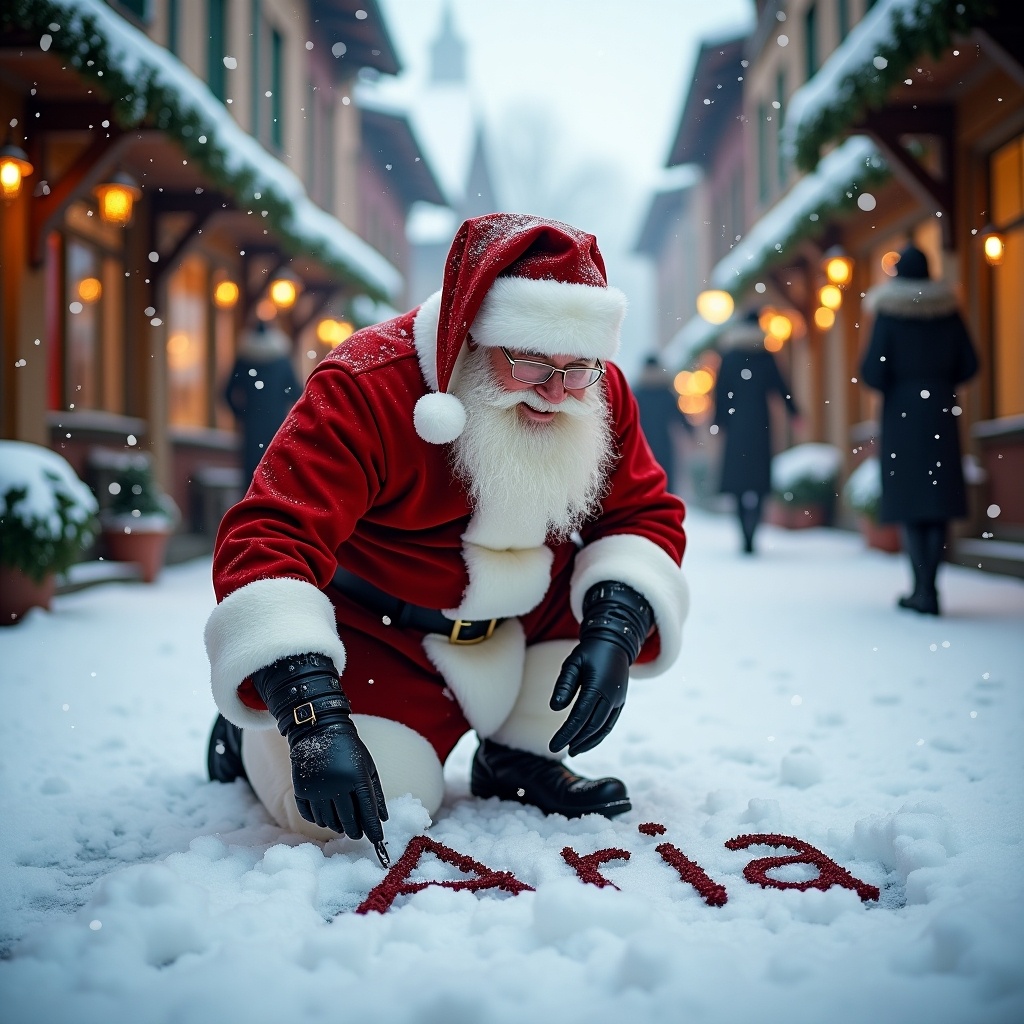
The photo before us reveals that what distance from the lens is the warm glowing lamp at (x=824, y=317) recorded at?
11656 millimetres

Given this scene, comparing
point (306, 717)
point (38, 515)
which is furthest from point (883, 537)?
point (306, 717)

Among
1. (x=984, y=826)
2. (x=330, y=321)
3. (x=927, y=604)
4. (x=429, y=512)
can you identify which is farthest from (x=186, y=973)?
(x=330, y=321)

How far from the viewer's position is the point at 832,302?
9.62 m

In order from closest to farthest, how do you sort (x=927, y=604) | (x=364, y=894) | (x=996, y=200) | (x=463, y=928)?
(x=463, y=928) < (x=364, y=894) < (x=927, y=604) < (x=996, y=200)

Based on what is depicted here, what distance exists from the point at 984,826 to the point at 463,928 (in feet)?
3.73

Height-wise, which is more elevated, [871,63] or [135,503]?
[871,63]

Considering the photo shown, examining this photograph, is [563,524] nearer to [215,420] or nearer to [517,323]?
[517,323]

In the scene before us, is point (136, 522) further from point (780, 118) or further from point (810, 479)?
point (780, 118)

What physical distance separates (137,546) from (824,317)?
833 cm

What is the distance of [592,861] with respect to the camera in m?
1.90

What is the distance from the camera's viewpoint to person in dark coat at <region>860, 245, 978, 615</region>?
5.15 meters

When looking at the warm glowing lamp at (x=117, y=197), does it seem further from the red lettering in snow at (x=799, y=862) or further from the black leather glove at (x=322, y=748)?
the red lettering in snow at (x=799, y=862)

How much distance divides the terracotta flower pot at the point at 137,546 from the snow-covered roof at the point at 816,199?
558 centimetres

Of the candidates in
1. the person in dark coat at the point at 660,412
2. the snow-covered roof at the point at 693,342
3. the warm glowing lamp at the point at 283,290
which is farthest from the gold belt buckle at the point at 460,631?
the snow-covered roof at the point at 693,342
